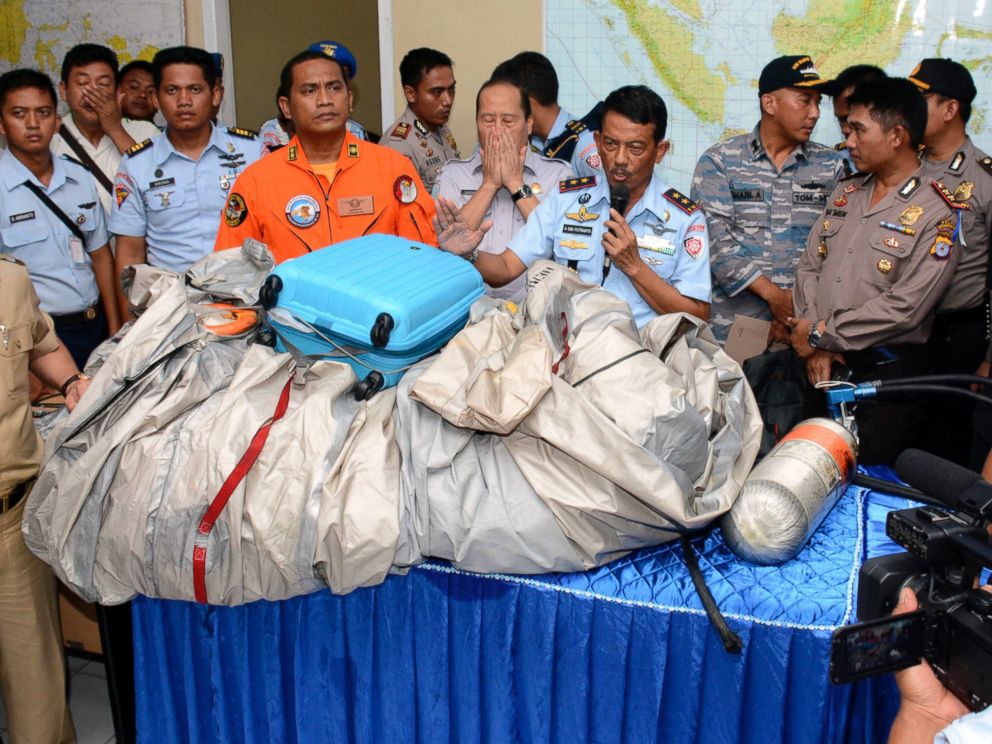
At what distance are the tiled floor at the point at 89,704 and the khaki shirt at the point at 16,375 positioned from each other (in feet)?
2.54

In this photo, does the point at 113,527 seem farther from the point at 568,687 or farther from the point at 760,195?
the point at 760,195

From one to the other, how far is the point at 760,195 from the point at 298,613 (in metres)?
2.19

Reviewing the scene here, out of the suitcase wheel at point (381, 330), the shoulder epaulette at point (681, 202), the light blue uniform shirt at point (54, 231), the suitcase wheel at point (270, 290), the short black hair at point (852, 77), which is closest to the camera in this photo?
the suitcase wheel at point (381, 330)

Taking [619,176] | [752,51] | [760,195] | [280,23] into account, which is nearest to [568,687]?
[619,176]

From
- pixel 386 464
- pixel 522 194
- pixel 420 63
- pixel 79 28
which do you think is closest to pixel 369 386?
pixel 386 464

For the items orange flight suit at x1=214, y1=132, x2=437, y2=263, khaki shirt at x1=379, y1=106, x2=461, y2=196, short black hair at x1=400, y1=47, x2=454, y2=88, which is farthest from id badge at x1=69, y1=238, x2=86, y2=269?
short black hair at x1=400, y1=47, x2=454, y2=88

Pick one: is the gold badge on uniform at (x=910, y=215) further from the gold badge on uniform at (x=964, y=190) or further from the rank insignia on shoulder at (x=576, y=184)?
the rank insignia on shoulder at (x=576, y=184)

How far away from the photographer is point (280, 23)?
5297mm

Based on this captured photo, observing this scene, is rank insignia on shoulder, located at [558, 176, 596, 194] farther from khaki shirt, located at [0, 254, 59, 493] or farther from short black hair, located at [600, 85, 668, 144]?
khaki shirt, located at [0, 254, 59, 493]

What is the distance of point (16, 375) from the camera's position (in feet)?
6.55

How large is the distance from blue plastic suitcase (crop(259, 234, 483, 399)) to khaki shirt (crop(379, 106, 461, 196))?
1857 mm

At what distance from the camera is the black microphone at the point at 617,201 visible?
248 cm

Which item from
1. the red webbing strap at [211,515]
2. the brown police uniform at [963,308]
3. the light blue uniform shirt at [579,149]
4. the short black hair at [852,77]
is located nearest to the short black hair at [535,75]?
the light blue uniform shirt at [579,149]

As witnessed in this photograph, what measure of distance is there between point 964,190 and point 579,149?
1.42m
